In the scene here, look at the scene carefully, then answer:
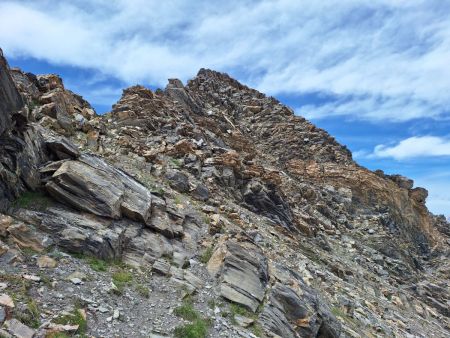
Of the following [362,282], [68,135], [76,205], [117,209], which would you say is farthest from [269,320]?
[362,282]

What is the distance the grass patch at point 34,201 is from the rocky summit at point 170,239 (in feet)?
0.26

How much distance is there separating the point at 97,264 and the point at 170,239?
18.4 ft

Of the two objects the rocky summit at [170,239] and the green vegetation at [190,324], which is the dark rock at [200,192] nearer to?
the rocky summit at [170,239]

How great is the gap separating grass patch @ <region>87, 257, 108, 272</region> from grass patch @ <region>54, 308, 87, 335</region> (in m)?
3.24

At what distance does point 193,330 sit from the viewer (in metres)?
14.1

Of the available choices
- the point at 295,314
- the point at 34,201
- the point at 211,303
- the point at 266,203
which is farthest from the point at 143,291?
→ the point at 266,203

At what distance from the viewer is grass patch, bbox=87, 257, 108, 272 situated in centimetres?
1560

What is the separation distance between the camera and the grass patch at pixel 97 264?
51.2 ft

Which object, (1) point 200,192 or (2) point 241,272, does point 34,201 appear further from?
(1) point 200,192

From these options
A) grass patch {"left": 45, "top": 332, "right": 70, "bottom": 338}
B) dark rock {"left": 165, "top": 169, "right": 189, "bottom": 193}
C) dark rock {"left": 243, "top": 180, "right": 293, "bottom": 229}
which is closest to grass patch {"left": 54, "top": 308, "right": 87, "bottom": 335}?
grass patch {"left": 45, "top": 332, "right": 70, "bottom": 338}

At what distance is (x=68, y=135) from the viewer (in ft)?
85.4

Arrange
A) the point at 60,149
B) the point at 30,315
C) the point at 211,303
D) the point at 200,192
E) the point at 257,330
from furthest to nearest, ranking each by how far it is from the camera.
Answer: the point at 200,192 → the point at 60,149 → the point at 211,303 → the point at 257,330 → the point at 30,315

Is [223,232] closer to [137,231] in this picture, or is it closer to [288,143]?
[137,231]

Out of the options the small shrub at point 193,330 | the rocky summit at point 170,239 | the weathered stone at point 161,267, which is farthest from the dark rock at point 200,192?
the small shrub at point 193,330
